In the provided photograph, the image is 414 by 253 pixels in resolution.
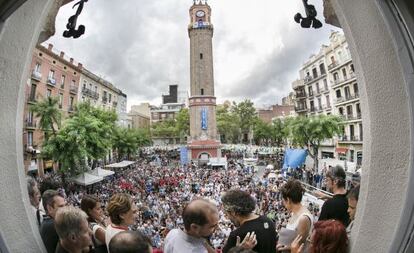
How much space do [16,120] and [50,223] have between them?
3.59 feet

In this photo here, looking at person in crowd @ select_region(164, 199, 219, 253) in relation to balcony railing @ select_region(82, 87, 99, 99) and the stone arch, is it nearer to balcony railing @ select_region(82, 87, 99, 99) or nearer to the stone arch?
the stone arch

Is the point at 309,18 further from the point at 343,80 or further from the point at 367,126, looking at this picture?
the point at 343,80

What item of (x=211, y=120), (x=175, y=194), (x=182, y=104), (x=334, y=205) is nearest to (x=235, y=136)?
(x=211, y=120)

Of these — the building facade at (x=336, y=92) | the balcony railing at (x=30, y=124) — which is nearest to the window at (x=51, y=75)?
the balcony railing at (x=30, y=124)

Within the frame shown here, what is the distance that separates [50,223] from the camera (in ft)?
8.73

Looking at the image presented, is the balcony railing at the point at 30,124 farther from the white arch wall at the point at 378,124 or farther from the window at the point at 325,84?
the window at the point at 325,84

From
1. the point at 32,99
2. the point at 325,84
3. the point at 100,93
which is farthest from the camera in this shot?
the point at 100,93

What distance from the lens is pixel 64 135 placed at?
1825 cm

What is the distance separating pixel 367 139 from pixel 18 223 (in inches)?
86.7

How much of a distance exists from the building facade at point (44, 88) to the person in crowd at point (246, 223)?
2241 centimetres

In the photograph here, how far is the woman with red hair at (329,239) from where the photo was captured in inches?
77.1

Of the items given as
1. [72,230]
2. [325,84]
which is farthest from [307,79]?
[72,230]

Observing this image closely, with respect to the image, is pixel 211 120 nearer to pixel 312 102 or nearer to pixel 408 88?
pixel 312 102

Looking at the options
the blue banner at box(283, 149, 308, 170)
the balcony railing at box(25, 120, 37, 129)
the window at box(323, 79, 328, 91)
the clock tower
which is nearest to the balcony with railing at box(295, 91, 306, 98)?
the window at box(323, 79, 328, 91)
